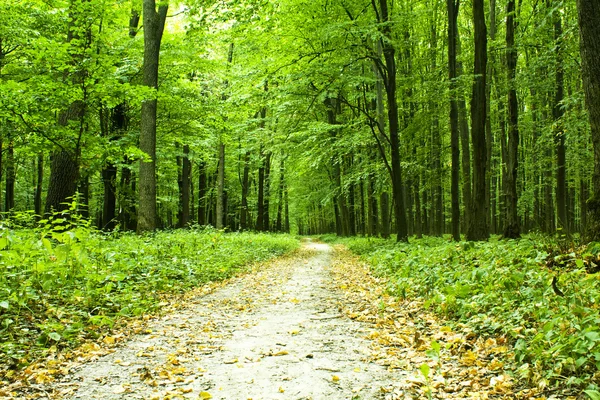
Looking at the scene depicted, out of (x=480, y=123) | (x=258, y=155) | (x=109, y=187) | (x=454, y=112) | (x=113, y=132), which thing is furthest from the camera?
(x=258, y=155)

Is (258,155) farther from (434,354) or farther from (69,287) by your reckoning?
(434,354)

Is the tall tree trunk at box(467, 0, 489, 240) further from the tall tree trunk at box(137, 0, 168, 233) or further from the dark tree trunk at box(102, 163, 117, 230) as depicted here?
the dark tree trunk at box(102, 163, 117, 230)

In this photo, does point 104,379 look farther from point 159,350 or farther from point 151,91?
point 151,91

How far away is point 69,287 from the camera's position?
5.64m

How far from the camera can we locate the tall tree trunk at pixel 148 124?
40.9 feet

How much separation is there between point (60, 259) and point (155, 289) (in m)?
1.80

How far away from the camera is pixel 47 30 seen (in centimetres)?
1384

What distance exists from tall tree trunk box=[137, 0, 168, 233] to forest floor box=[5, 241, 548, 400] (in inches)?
270

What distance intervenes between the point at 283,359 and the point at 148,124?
10.8 meters

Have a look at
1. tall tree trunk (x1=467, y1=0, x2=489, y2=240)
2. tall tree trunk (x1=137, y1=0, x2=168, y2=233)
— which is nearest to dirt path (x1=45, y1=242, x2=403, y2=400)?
tall tree trunk (x1=467, y1=0, x2=489, y2=240)

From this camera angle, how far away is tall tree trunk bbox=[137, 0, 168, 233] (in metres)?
12.5

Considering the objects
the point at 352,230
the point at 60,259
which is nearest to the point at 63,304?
the point at 60,259

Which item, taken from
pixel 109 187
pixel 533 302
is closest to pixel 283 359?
pixel 533 302

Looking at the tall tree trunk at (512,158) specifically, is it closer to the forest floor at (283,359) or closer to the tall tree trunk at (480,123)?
the tall tree trunk at (480,123)
